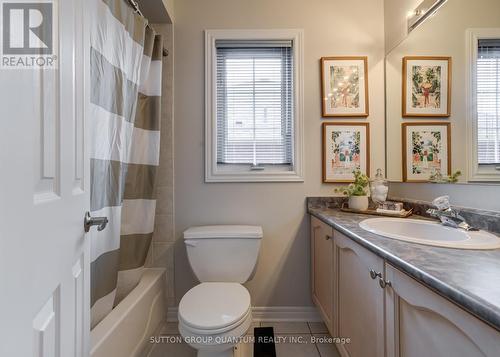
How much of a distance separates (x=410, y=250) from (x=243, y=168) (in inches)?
46.5

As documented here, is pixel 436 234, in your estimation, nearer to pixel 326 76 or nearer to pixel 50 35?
pixel 326 76

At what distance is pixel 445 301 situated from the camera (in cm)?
56

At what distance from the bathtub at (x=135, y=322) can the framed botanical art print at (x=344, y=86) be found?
166 centimetres

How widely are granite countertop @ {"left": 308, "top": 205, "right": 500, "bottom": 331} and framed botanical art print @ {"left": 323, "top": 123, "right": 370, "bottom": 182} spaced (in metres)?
0.78

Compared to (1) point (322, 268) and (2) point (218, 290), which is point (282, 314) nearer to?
(1) point (322, 268)

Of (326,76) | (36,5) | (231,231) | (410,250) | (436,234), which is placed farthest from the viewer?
(326,76)

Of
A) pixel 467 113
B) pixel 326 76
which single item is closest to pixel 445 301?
pixel 467 113

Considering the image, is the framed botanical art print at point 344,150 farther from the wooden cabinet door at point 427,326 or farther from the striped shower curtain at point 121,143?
the striped shower curtain at point 121,143

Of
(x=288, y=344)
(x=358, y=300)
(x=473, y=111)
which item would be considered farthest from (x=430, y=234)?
(x=288, y=344)

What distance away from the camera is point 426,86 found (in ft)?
4.51

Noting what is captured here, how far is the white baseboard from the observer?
162 cm

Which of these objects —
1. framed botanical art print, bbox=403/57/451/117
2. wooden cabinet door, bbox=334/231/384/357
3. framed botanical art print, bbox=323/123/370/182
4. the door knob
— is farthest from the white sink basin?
the door knob

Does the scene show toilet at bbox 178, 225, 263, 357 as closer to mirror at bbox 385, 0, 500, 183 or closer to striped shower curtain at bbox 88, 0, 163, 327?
striped shower curtain at bbox 88, 0, 163, 327

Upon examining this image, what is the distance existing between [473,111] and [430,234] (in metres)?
0.62
